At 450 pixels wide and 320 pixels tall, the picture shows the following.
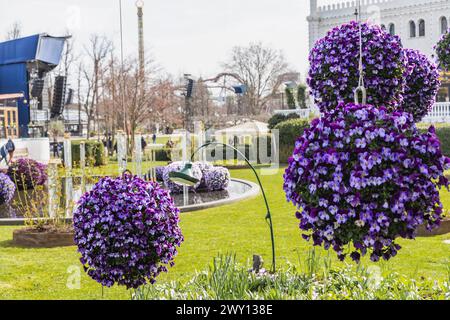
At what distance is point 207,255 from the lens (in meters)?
8.12

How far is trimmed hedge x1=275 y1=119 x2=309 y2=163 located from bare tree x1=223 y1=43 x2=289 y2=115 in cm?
1977

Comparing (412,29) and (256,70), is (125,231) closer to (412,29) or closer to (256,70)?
(412,29)

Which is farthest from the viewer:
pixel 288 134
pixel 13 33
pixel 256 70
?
pixel 256 70

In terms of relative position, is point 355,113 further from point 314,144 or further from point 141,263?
point 141,263

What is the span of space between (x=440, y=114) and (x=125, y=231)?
984 inches

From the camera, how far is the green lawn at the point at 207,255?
664cm

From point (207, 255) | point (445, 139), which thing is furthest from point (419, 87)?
point (445, 139)

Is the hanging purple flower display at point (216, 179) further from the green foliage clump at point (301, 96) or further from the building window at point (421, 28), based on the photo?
the building window at point (421, 28)

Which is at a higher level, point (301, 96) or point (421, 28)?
point (421, 28)

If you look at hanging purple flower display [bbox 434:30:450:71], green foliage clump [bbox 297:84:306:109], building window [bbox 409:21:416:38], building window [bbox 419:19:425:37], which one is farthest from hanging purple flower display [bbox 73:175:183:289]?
building window [bbox 409:21:416:38]

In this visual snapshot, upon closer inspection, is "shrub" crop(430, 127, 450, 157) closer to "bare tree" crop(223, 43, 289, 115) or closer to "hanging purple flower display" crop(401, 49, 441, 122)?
"hanging purple flower display" crop(401, 49, 441, 122)

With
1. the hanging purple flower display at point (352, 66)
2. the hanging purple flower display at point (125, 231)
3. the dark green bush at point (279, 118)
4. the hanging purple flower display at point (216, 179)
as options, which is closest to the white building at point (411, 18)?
the dark green bush at point (279, 118)
